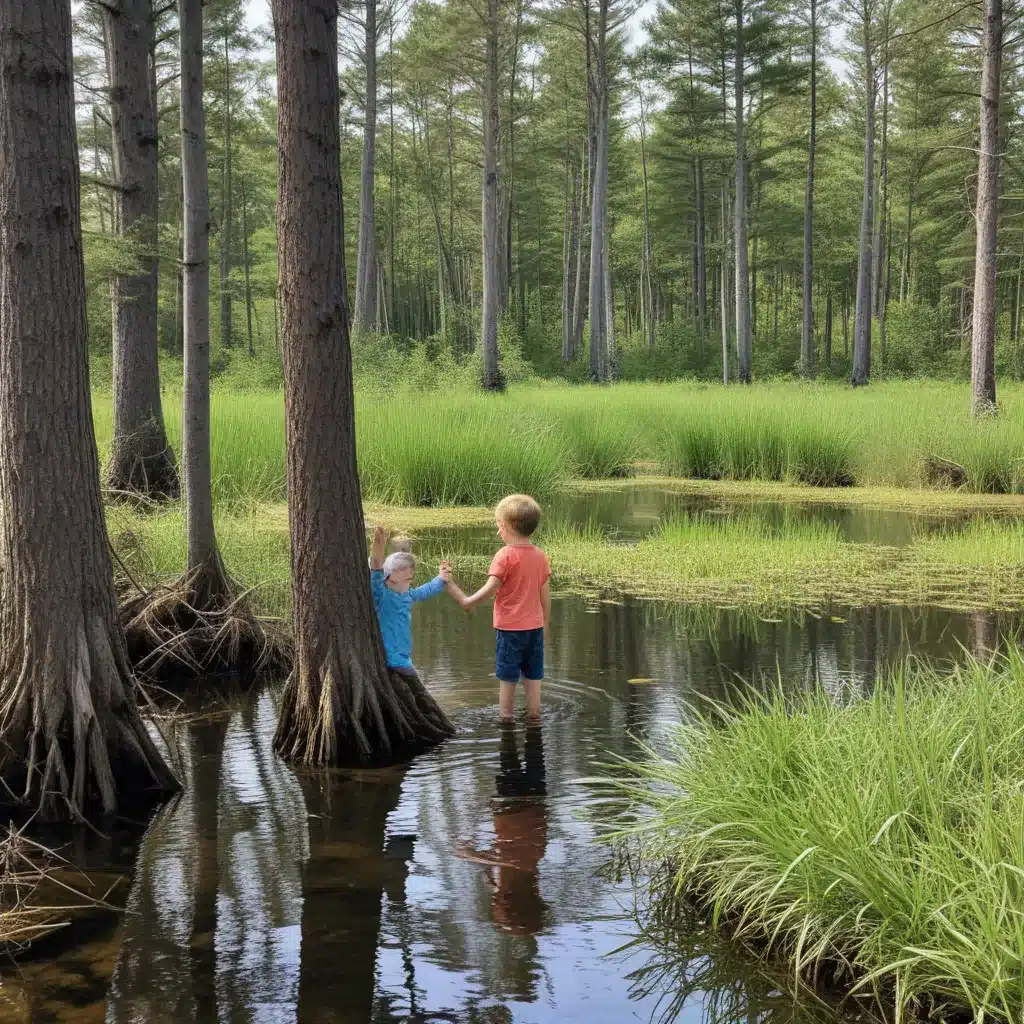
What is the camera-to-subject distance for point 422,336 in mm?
58562

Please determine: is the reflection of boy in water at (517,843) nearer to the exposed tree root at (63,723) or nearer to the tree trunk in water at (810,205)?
the exposed tree root at (63,723)

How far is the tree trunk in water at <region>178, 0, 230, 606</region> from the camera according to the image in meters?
6.93

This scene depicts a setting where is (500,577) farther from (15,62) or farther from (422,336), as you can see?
(422,336)

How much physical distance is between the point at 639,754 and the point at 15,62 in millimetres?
3838

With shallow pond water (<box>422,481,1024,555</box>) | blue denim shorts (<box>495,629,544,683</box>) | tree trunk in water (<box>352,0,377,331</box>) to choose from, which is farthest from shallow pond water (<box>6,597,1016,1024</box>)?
tree trunk in water (<box>352,0,377,331</box>)

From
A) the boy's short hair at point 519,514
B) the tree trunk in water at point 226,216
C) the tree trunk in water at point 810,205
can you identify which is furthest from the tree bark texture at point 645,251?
the boy's short hair at point 519,514

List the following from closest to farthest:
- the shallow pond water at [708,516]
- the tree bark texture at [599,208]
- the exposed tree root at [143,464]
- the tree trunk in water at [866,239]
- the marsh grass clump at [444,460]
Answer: the exposed tree root at [143,464]
the shallow pond water at [708,516]
the marsh grass clump at [444,460]
the tree bark texture at [599,208]
the tree trunk in water at [866,239]

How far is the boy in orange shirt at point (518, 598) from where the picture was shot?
5.54 metres

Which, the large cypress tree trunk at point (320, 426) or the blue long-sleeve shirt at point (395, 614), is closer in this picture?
the large cypress tree trunk at point (320, 426)

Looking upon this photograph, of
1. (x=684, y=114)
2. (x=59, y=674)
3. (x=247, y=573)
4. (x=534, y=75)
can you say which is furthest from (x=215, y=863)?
(x=534, y=75)

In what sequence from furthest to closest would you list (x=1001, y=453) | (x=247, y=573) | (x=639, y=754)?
(x=1001, y=453) < (x=247, y=573) < (x=639, y=754)

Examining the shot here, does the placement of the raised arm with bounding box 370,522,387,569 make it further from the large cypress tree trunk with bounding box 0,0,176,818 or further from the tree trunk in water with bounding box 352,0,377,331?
the tree trunk in water with bounding box 352,0,377,331

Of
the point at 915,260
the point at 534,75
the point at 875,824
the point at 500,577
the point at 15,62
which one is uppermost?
the point at 534,75

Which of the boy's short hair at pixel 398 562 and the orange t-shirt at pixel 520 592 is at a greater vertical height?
the boy's short hair at pixel 398 562
